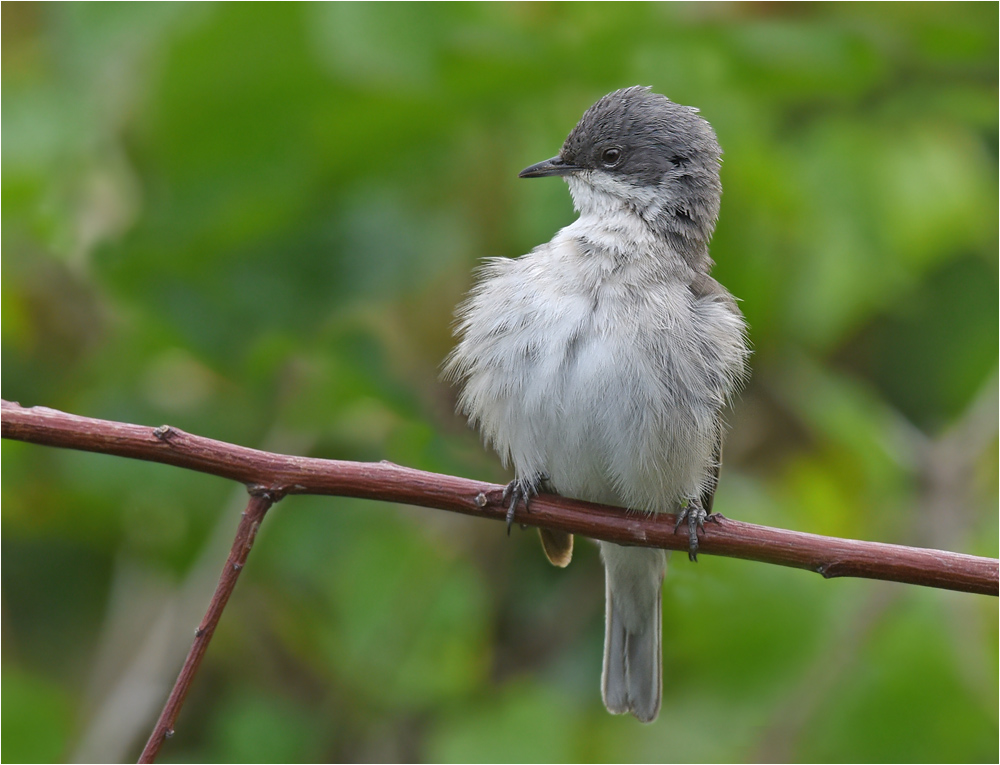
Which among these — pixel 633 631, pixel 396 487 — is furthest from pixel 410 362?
Result: pixel 396 487

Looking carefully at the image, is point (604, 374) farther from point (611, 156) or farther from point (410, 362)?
point (410, 362)

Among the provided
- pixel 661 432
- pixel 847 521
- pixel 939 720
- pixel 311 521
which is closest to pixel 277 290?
pixel 311 521

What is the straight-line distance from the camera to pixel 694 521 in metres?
3.53

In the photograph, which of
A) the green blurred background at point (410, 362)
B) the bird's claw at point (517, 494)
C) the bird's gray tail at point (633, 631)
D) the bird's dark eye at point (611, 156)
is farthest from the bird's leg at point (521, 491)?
the bird's dark eye at point (611, 156)

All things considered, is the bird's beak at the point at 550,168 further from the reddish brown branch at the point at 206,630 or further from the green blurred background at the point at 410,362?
the reddish brown branch at the point at 206,630

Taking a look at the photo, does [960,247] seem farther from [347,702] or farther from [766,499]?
[347,702]

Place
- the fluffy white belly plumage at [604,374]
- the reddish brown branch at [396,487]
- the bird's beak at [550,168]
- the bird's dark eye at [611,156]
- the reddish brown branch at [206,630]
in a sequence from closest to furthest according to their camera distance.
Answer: the reddish brown branch at [206,630]
the reddish brown branch at [396,487]
the fluffy white belly plumage at [604,374]
the bird's beak at [550,168]
the bird's dark eye at [611,156]

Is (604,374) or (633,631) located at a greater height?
(604,374)

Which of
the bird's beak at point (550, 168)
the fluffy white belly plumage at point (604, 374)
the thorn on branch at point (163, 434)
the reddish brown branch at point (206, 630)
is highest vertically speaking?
the bird's beak at point (550, 168)

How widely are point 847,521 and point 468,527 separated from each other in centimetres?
186

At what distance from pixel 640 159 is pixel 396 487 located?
2.16m

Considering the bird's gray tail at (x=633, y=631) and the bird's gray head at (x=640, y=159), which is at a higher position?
the bird's gray head at (x=640, y=159)

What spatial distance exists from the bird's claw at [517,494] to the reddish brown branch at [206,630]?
79 cm

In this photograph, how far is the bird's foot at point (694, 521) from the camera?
3281 mm
